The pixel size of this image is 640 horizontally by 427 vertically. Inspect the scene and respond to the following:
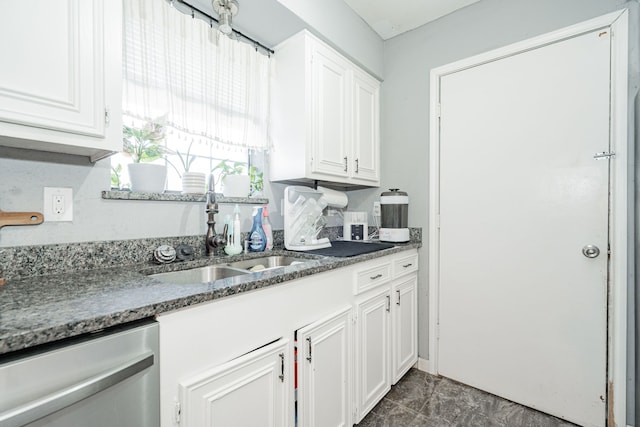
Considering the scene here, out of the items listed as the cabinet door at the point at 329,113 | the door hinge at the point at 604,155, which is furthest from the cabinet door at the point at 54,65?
the door hinge at the point at 604,155

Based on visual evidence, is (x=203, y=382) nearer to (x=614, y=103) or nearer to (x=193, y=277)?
(x=193, y=277)

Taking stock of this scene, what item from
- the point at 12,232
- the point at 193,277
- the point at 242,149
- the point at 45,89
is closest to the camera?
the point at 45,89

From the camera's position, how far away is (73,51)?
36.0 inches

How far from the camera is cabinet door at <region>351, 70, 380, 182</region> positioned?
7.27ft

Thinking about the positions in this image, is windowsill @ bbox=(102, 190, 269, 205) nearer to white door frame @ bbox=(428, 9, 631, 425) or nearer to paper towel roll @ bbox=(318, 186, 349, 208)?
paper towel roll @ bbox=(318, 186, 349, 208)

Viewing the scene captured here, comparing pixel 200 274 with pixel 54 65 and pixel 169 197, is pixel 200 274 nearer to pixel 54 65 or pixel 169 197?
pixel 169 197

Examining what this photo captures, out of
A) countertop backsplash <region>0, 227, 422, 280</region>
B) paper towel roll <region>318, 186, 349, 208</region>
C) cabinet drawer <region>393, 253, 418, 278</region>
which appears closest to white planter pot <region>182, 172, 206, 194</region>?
countertop backsplash <region>0, 227, 422, 280</region>

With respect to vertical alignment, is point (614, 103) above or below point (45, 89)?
above

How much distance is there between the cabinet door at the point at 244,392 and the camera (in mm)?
857

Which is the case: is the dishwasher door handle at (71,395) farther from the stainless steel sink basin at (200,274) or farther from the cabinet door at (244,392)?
the stainless steel sink basin at (200,274)

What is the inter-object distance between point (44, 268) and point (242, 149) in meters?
1.11

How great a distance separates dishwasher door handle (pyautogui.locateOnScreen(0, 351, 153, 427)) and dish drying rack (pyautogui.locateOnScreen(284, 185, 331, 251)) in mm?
1143

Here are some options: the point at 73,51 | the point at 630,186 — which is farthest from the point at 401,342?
the point at 73,51

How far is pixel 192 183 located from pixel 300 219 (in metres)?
0.67
